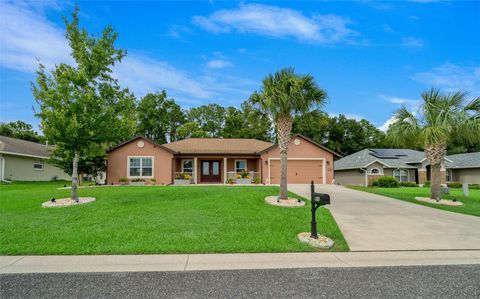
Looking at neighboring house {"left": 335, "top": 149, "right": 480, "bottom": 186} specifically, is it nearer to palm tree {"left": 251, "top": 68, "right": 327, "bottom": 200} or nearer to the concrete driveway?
the concrete driveway

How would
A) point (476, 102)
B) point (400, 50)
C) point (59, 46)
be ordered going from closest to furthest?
point (59, 46) < point (476, 102) < point (400, 50)

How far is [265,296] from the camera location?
377cm

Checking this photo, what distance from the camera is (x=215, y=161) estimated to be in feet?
78.3

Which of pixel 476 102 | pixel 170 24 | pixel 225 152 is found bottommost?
pixel 225 152

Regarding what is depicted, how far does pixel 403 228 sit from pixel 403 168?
23738 millimetres

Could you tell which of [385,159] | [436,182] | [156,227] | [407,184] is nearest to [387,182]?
[407,184]

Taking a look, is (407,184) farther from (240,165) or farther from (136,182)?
(136,182)

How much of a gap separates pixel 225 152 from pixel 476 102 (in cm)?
1593

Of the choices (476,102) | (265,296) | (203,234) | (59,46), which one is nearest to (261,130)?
(476,102)

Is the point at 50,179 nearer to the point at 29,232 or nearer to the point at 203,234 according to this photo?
the point at 29,232

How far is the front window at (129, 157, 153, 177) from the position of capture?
20938 mm

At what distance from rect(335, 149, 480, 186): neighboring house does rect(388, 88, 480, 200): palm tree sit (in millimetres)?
13188

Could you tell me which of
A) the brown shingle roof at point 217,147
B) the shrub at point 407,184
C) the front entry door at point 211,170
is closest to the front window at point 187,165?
A: the front entry door at point 211,170

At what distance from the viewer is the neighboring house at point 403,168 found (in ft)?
88.7
